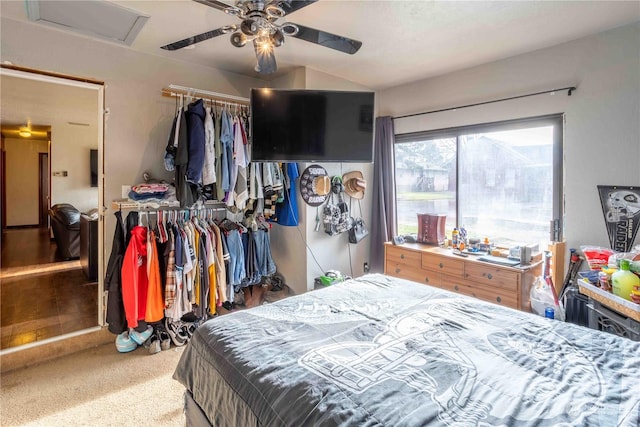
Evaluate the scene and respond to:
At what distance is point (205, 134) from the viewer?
2578mm

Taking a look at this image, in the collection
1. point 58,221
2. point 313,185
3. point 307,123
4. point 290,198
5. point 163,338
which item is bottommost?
point 163,338

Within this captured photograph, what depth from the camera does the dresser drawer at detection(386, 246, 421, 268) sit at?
304 cm

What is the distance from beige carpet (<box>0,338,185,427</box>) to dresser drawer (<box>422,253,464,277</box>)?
2.25m

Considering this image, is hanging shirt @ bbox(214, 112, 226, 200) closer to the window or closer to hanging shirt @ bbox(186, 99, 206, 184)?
hanging shirt @ bbox(186, 99, 206, 184)

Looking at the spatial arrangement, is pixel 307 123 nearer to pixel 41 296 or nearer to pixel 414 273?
pixel 414 273

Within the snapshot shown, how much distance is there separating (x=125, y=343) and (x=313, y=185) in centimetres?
212

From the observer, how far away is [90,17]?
210 centimetres

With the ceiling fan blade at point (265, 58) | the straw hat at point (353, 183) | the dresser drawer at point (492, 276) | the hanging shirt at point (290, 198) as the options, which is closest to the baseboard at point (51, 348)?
the hanging shirt at point (290, 198)

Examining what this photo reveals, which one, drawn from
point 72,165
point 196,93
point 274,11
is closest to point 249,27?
point 274,11

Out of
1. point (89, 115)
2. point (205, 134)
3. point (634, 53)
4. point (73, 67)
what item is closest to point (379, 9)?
point (205, 134)

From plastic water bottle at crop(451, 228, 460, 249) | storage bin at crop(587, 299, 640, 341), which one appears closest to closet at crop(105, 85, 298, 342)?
plastic water bottle at crop(451, 228, 460, 249)

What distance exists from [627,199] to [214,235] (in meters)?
3.17

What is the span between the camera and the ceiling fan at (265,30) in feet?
4.53

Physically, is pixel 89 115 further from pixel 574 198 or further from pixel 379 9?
pixel 574 198
